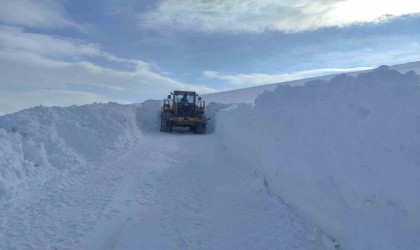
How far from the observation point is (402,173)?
560 cm

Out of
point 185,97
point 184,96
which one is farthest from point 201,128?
point 184,96

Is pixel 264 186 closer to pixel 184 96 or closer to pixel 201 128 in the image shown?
pixel 201 128

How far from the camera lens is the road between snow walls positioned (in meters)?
5.88

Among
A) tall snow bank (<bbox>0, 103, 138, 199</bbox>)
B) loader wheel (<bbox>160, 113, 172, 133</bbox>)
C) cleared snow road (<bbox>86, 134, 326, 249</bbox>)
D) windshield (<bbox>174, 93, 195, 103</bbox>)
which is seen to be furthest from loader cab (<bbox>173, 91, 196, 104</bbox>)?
cleared snow road (<bbox>86, 134, 326, 249</bbox>)

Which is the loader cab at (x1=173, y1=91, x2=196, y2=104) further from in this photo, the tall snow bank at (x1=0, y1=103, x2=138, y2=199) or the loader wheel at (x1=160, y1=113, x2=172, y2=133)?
the tall snow bank at (x1=0, y1=103, x2=138, y2=199)

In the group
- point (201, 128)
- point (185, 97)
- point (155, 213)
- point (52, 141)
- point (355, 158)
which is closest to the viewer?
point (355, 158)

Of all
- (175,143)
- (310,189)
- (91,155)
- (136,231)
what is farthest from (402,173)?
(175,143)

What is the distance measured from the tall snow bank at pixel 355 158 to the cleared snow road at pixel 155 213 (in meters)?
0.53

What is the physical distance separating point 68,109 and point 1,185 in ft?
36.5

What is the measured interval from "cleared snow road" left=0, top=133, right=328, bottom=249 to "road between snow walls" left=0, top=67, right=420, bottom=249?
0.03 metres

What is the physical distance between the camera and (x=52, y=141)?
12.3 meters

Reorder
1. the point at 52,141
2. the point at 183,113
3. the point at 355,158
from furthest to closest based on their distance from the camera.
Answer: the point at 183,113 → the point at 52,141 → the point at 355,158

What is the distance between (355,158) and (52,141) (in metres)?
8.86

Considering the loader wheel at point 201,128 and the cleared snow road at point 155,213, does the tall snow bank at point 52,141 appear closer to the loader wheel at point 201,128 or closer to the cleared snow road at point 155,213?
the cleared snow road at point 155,213
